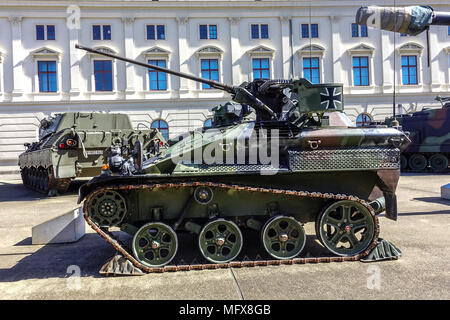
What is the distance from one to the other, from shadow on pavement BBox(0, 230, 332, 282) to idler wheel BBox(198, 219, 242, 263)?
21 centimetres

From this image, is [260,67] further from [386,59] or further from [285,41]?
[386,59]

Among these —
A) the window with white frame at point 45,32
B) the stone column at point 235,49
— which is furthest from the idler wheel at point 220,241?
the window with white frame at point 45,32

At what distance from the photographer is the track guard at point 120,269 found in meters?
5.30

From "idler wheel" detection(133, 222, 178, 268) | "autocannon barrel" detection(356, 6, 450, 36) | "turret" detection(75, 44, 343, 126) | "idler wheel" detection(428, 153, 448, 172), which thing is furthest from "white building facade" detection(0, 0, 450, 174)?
"idler wheel" detection(133, 222, 178, 268)

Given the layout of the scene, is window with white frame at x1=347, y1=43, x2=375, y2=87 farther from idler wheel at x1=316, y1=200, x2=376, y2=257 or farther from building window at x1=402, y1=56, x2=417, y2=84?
idler wheel at x1=316, y1=200, x2=376, y2=257

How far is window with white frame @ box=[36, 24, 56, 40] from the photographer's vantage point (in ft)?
98.5

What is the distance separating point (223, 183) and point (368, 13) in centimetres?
338

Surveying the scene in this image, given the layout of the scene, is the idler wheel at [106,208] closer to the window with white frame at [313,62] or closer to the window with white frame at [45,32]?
the window with white frame at [313,62]

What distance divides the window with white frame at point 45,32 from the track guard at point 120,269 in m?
30.0
